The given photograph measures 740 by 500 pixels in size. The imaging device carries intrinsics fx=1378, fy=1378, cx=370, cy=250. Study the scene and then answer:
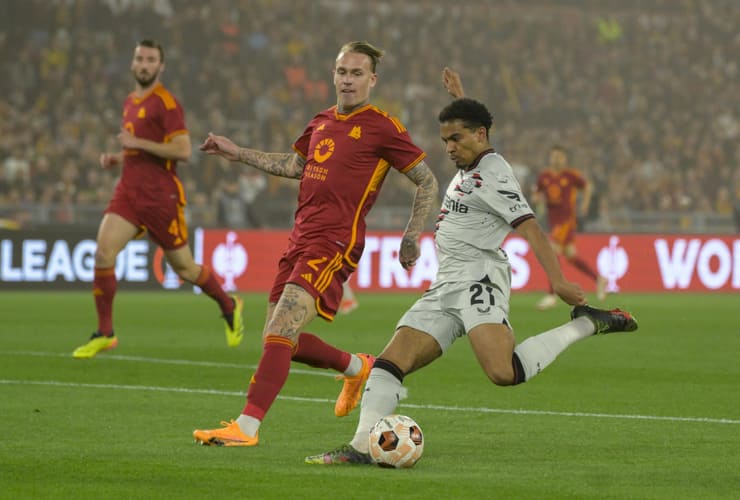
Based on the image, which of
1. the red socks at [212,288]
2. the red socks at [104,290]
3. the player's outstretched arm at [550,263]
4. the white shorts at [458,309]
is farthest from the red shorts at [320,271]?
the red socks at [212,288]

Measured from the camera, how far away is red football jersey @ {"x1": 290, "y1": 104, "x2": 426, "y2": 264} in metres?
6.83

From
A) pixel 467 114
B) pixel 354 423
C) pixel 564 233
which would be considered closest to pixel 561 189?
pixel 564 233

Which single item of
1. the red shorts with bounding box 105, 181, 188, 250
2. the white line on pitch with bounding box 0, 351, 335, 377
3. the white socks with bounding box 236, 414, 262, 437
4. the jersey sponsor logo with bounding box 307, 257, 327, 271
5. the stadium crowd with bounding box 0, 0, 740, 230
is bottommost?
the white line on pitch with bounding box 0, 351, 335, 377

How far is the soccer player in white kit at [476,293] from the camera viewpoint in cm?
635

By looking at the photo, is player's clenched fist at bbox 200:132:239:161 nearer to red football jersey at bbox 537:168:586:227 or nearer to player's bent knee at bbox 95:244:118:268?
player's bent knee at bbox 95:244:118:268

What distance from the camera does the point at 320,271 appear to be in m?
6.75

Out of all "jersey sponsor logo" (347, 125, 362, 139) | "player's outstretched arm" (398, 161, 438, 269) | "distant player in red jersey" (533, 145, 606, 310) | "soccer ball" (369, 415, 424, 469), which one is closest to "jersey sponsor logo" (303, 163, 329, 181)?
"jersey sponsor logo" (347, 125, 362, 139)

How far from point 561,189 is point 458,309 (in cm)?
1355

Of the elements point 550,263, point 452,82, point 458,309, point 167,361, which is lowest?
point 167,361

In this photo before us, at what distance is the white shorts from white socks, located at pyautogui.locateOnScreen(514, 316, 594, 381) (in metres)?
0.16

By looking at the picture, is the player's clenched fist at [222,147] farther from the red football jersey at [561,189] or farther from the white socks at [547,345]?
the red football jersey at [561,189]

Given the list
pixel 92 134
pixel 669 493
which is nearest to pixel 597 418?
pixel 669 493

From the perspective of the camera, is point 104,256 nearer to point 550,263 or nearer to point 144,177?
point 144,177

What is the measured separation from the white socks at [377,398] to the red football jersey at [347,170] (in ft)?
2.53
